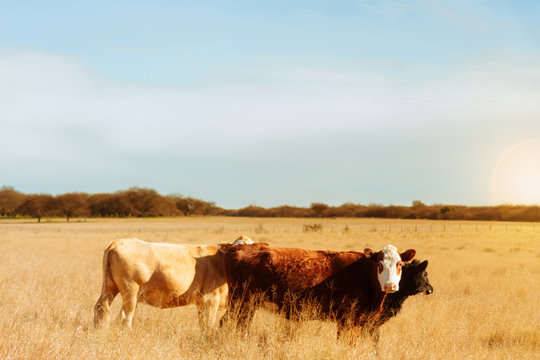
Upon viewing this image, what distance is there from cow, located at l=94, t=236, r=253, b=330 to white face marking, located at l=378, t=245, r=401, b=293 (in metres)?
2.42

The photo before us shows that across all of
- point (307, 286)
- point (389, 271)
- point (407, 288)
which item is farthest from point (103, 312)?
point (407, 288)

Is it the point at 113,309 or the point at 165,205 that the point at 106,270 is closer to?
the point at 113,309

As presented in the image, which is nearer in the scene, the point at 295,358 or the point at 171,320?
the point at 295,358

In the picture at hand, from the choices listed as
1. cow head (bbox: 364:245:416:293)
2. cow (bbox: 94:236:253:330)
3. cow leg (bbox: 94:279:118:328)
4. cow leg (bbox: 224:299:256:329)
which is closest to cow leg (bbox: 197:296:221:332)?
cow (bbox: 94:236:253:330)

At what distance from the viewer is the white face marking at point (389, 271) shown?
21.0 feet

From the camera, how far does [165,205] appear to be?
4250 inches

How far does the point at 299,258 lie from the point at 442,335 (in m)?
2.76

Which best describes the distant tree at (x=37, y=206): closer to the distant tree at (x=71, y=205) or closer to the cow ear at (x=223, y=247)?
the distant tree at (x=71, y=205)

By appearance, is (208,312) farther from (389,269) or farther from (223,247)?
(389,269)

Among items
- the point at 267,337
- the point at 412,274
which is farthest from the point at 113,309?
the point at 412,274

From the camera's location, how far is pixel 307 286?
703cm

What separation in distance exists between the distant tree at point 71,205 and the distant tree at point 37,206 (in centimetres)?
157

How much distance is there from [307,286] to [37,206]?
94.3 m

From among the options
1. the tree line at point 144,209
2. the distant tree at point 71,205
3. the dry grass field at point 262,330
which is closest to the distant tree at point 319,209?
the tree line at point 144,209
